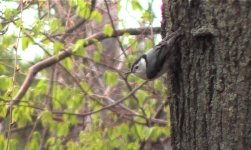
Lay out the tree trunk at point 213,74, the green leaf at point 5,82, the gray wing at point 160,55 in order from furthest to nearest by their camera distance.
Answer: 1. the green leaf at point 5,82
2. the gray wing at point 160,55
3. the tree trunk at point 213,74

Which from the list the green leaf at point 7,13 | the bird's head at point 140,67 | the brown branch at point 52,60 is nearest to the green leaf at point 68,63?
the brown branch at point 52,60

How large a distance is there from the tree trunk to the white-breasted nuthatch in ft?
0.10

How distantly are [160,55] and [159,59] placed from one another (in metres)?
0.02

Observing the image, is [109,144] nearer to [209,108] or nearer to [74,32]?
[74,32]

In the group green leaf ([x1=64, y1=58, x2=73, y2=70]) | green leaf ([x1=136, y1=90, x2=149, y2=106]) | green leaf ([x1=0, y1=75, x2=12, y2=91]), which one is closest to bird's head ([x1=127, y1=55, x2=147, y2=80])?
green leaf ([x1=0, y1=75, x2=12, y2=91])

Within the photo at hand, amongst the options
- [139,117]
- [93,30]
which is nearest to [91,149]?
[139,117]

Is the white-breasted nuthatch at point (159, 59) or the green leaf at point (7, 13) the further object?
the green leaf at point (7, 13)

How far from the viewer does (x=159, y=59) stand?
1784mm

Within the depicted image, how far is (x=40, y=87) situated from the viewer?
12.2 feet

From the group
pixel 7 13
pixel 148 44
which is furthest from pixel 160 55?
pixel 148 44

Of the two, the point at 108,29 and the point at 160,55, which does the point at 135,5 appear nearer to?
the point at 108,29

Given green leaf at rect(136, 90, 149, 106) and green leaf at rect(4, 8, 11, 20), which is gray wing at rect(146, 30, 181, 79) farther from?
green leaf at rect(136, 90, 149, 106)

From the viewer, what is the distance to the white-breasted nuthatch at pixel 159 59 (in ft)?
5.48

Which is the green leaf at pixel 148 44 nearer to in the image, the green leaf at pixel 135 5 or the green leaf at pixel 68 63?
the green leaf at pixel 135 5
